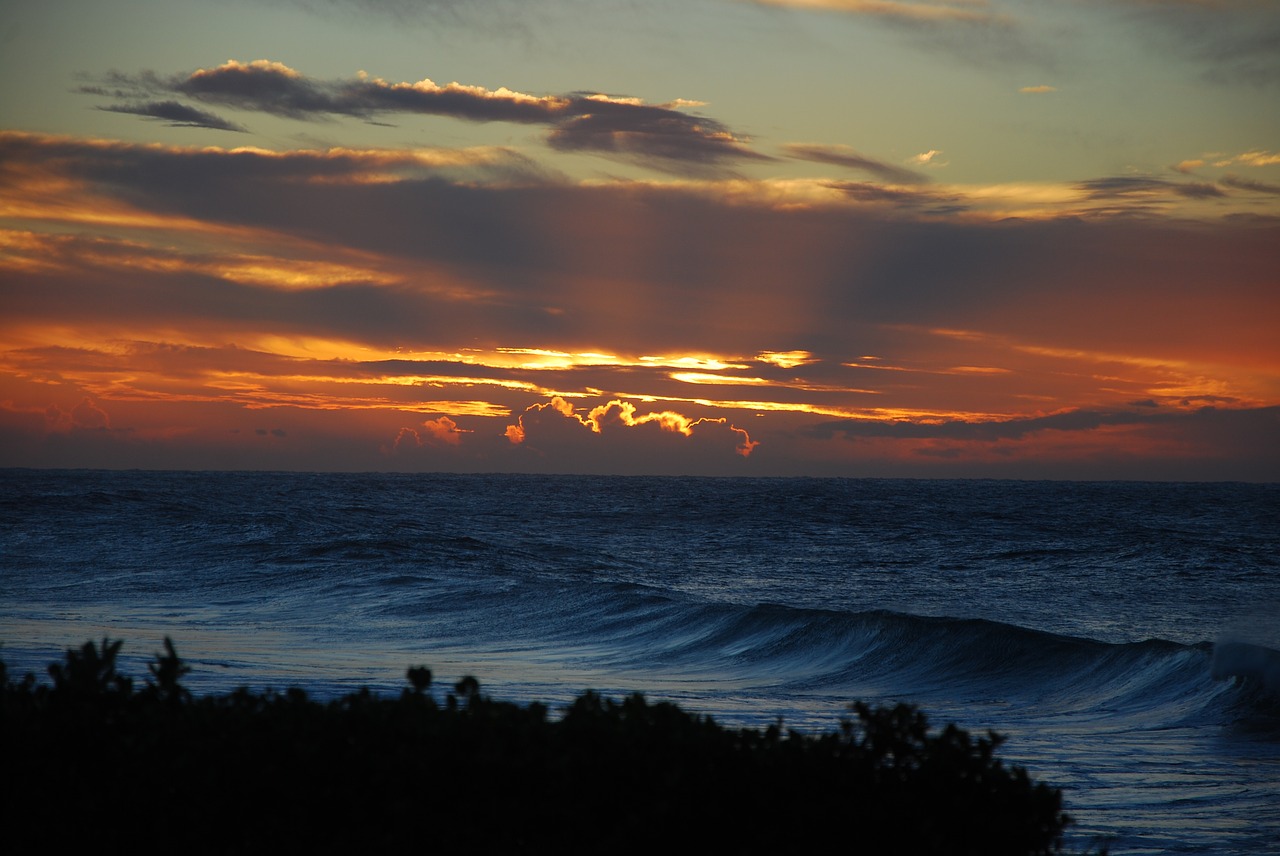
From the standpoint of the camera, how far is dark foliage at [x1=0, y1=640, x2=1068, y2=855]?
164 inches

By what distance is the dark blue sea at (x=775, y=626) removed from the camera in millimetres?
12336

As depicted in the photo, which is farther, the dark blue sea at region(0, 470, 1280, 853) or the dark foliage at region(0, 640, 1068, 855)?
the dark blue sea at region(0, 470, 1280, 853)

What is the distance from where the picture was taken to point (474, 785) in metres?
4.21

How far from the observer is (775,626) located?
21172 millimetres

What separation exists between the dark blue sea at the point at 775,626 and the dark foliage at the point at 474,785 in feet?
14.2

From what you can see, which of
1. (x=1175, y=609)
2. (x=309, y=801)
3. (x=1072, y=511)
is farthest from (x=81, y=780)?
(x=1072, y=511)

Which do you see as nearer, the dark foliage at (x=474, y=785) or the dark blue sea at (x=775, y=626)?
the dark foliage at (x=474, y=785)

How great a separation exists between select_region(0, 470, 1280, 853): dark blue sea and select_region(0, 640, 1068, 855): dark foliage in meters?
4.32

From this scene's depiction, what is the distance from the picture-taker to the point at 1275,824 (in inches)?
350

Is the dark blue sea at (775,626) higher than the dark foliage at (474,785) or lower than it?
lower

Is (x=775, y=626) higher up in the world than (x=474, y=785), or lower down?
lower down

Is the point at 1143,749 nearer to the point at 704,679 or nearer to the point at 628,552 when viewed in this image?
the point at 704,679

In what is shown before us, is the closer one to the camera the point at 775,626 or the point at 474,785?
the point at 474,785

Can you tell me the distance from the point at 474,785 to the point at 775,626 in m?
17.4
